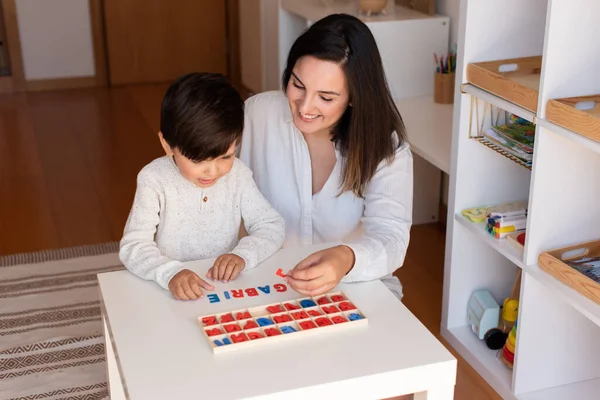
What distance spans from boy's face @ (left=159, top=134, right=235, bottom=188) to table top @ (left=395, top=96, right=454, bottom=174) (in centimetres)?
86

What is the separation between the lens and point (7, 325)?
90.5 inches

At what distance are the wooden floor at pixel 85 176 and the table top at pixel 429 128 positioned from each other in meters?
0.47

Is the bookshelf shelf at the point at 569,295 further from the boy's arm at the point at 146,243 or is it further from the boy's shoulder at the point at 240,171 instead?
the boy's arm at the point at 146,243

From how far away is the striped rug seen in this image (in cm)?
203

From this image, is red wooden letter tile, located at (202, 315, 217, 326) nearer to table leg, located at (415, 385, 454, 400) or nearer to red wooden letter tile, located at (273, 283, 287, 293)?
red wooden letter tile, located at (273, 283, 287, 293)

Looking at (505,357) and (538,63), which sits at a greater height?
(538,63)

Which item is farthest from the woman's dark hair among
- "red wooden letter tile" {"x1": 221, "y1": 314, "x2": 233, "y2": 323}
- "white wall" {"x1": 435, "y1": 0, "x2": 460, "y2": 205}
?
"white wall" {"x1": 435, "y1": 0, "x2": 460, "y2": 205}

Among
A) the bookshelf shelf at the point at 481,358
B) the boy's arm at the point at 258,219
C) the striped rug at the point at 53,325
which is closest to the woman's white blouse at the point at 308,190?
the boy's arm at the point at 258,219

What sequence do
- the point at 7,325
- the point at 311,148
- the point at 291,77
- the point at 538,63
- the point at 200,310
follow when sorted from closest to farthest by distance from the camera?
the point at 200,310 < the point at 291,77 < the point at 311,148 < the point at 538,63 < the point at 7,325

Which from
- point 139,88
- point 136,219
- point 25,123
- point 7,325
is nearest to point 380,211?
point 136,219

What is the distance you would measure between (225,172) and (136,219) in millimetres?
193

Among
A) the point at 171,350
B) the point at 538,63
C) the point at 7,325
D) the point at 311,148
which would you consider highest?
the point at 538,63

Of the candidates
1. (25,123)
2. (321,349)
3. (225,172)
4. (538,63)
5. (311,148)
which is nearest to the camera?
(321,349)

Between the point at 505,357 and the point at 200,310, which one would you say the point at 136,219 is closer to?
the point at 200,310
